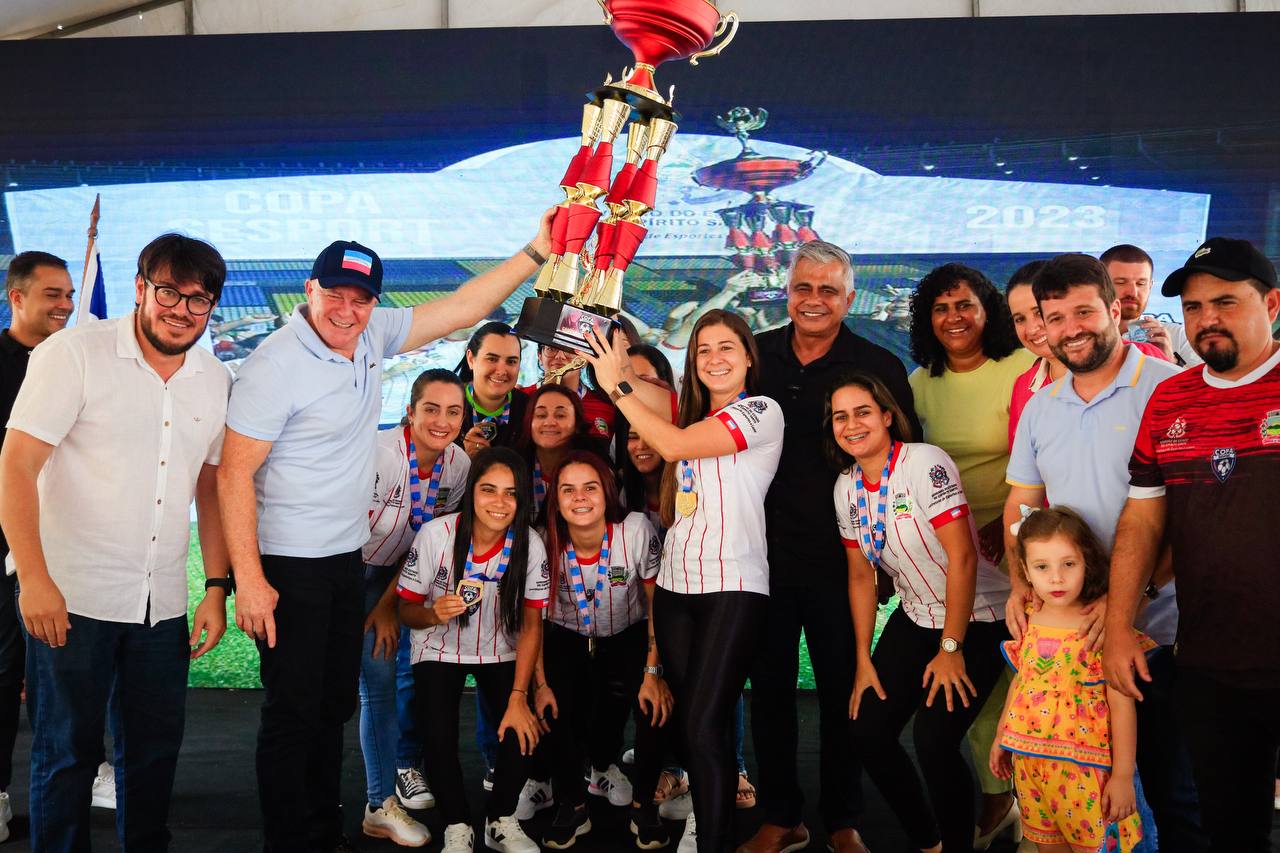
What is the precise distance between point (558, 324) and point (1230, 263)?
5.17ft

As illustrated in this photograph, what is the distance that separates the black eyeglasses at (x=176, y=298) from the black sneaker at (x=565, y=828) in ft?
6.11

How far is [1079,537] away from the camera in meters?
2.49

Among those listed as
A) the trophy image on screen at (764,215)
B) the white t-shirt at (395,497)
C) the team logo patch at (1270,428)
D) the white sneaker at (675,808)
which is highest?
the trophy image on screen at (764,215)

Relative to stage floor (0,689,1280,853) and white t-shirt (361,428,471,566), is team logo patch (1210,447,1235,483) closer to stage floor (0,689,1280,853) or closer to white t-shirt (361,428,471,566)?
stage floor (0,689,1280,853)

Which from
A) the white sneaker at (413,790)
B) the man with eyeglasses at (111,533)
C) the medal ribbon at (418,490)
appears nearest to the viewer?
the man with eyeglasses at (111,533)

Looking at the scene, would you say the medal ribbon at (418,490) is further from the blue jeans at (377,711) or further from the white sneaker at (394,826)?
the white sneaker at (394,826)

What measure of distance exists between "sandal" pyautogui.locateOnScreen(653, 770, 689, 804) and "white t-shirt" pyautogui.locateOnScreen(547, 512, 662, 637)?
0.65m

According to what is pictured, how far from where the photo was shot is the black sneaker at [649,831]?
3.28 m

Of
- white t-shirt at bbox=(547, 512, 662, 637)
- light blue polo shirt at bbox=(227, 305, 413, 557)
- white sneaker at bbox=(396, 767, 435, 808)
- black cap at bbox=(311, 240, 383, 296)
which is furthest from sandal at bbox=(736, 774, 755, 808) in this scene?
black cap at bbox=(311, 240, 383, 296)

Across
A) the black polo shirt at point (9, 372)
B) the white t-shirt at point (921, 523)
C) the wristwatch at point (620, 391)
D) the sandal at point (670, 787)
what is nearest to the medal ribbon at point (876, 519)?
the white t-shirt at point (921, 523)

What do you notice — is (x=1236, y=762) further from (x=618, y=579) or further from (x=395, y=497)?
(x=395, y=497)

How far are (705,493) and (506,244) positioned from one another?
277cm

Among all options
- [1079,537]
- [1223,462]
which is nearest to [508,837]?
[1079,537]

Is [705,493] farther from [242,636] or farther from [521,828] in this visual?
[242,636]
